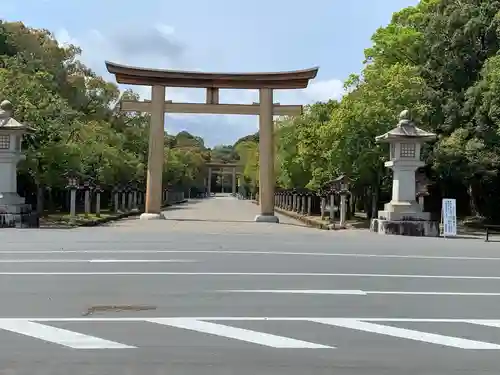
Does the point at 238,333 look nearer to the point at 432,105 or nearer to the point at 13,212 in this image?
the point at 13,212

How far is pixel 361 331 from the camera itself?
7957 millimetres

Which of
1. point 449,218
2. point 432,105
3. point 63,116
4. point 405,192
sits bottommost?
point 449,218

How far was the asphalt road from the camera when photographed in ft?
21.6

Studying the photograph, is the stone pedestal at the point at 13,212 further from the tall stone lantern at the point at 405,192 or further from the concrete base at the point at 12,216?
the tall stone lantern at the point at 405,192

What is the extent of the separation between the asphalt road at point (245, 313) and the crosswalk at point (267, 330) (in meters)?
0.02

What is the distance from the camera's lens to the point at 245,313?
29.2ft

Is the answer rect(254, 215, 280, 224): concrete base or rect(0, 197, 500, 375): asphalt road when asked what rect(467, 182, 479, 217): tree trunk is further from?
rect(0, 197, 500, 375): asphalt road

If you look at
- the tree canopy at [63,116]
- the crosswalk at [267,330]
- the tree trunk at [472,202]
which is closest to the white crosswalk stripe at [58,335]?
the crosswalk at [267,330]

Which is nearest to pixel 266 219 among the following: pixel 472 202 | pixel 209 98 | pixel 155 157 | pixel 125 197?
pixel 155 157

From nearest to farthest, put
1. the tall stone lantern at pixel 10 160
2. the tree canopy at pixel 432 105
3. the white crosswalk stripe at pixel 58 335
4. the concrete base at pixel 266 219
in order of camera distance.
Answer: the white crosswalk stripe at pixel 58 335 → the tall stone lantern at pixel 10 160 → the tree canopy at pixel 432 105 → the concrete base at pixel 266 219

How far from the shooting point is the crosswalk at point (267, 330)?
723cm

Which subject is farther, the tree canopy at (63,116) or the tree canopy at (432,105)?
the tree canopy at (63,116)

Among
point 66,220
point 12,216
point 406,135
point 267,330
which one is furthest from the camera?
point 66,220

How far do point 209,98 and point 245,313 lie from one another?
31.3 m
